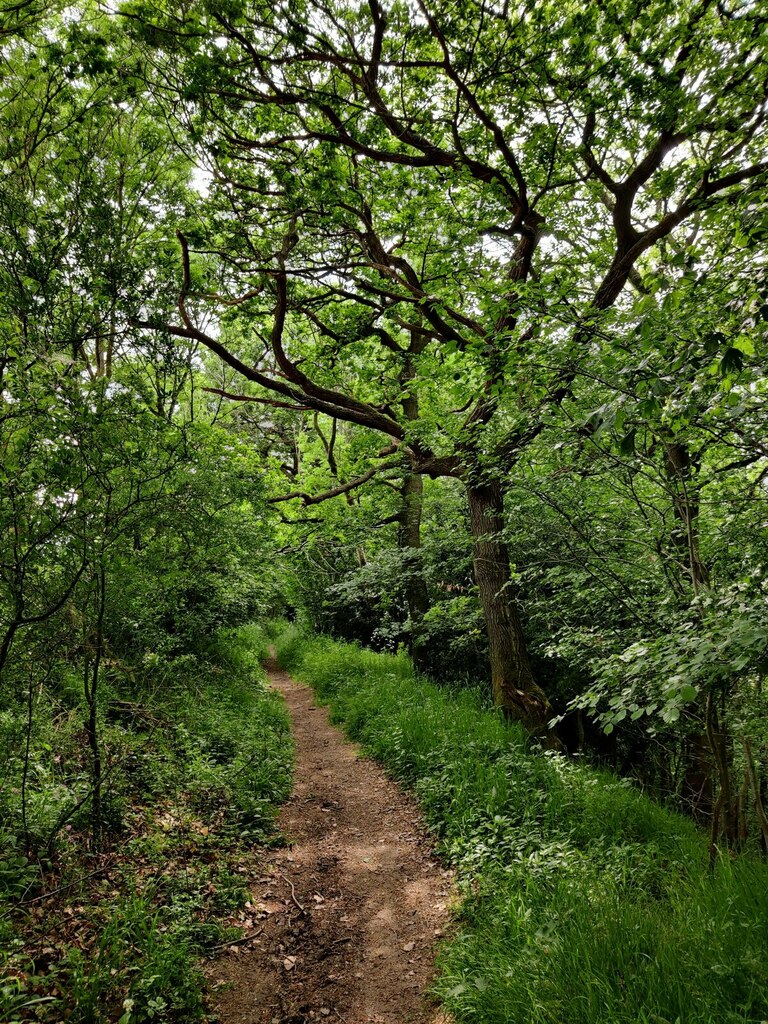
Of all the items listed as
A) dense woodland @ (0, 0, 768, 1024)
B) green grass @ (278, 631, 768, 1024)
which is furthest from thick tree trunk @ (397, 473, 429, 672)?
green grass @ (278, 631, 768, 1024)

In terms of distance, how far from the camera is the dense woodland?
2988mm

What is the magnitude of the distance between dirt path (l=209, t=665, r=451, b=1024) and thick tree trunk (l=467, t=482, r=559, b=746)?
198 cm

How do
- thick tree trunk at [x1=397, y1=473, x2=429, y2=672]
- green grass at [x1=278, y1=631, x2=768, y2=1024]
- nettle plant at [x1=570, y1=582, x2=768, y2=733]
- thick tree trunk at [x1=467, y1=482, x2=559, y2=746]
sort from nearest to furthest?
nettle plant at [x1=570, y1=582, x2=768, y2=733] → green grass at [x1=278, y1=631, x2=768, y2=1024] → thick tree trunk at [x1=467, y1=482, x2=559, y2=746] → thick tree trunk at [x1=397, y1=473, x2=429, y2=672]

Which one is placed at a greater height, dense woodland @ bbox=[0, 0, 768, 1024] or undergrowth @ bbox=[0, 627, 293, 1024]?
dense woodland @ bbox=[0, 0, 768, 1024]

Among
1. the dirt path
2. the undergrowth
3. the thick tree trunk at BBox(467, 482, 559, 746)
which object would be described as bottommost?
the dirt path

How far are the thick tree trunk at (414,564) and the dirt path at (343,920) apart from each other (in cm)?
447

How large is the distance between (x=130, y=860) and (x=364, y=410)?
5.52 m

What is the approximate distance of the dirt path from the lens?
335 cm

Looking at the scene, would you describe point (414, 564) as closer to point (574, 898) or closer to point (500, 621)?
point (500, 621)

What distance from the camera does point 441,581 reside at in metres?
10.7

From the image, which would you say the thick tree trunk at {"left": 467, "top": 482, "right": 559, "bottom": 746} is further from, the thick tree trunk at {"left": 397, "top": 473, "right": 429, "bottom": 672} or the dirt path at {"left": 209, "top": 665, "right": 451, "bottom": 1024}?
the thick tree trunk at {"left": 397, "top": 473, "right": 429, "bottom": 672}

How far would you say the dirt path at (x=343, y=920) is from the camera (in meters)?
3.35

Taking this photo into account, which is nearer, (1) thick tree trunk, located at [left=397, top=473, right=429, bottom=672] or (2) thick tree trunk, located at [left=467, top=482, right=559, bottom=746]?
(2) thick tree trunk, located at [left=467, top=482, right=559, bottom=746]

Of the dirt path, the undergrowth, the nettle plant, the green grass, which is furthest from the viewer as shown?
the dirt path
